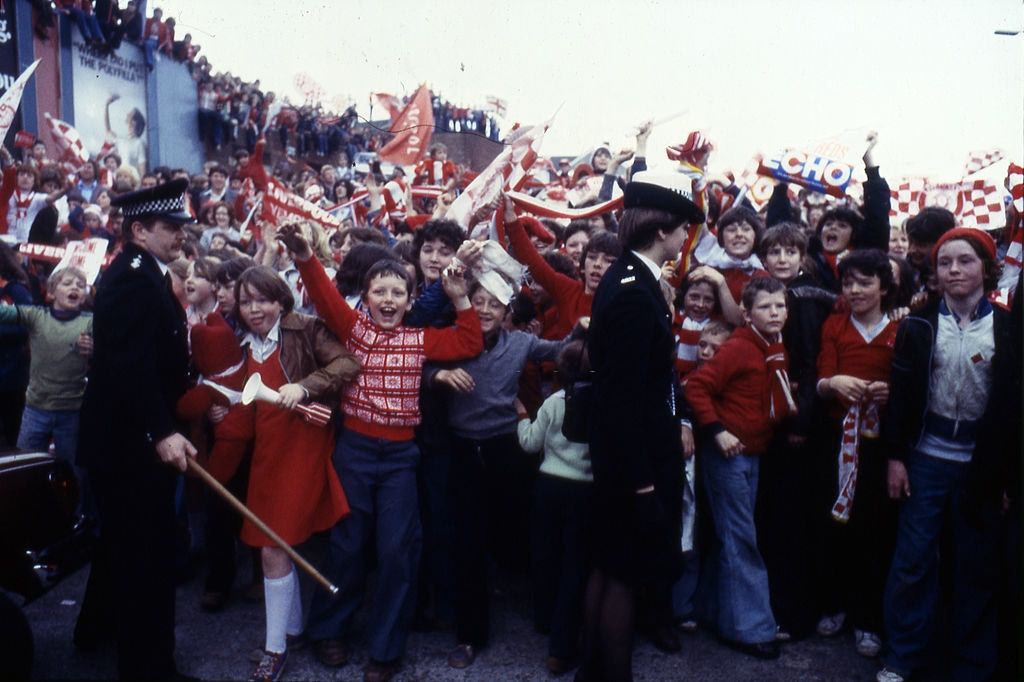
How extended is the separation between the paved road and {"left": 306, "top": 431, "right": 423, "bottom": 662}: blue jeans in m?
0.21

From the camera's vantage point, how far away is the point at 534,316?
524 centimetres

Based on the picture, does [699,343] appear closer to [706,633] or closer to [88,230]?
[706,633]

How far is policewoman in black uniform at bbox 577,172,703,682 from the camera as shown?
9.89 feet

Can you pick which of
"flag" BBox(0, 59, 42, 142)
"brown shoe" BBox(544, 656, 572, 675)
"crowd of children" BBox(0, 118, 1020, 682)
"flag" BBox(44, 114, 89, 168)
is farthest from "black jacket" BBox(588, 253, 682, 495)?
"flag" BBox(44, 114, 89, 168)

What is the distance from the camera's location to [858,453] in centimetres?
399

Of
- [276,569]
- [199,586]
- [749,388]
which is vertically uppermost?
[749,388]

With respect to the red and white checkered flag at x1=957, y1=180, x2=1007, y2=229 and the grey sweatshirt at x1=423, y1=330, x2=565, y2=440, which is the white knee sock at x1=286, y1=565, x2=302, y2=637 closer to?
the grey sweatshirt at x1=423, y1=330, x2=565, y2=440

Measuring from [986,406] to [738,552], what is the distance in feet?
4.38

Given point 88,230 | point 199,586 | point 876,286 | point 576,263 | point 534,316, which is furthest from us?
point 88,230

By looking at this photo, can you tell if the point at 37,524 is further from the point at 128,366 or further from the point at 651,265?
the point at 651,265

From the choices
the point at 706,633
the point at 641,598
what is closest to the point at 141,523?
the point at 641,598

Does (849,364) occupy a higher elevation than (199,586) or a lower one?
higher

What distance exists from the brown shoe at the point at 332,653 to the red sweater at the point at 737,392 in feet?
6.77

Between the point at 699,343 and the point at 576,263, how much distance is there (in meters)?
1.61
